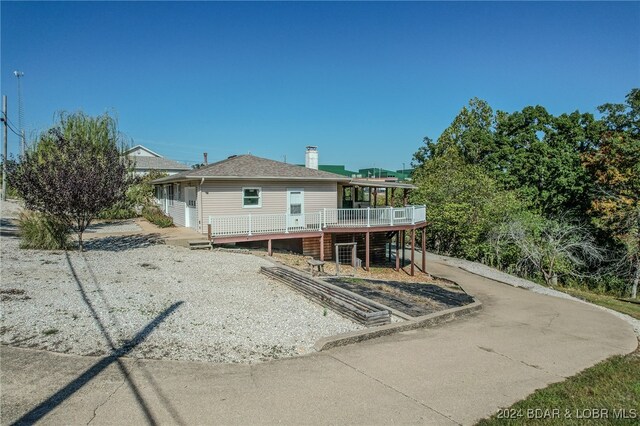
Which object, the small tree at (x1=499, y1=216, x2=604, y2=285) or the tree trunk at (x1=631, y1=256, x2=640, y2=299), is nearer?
the tree trunk at (x1=631, y1=256, x2=640, y2=299)

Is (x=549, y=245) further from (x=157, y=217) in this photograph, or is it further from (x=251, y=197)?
(x=157, y=217)

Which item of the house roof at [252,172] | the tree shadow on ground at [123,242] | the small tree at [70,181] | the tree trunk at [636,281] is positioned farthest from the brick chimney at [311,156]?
the tree trunk at [636,281]

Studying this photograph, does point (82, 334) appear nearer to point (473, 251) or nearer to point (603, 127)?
point (473, 251)

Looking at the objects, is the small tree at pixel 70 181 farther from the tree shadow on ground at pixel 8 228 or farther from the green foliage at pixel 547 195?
the green foliage at pixel 547 195

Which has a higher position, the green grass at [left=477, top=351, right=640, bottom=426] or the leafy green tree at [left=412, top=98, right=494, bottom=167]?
the leafy green tree at [left=412, top=98, right=494, bottom=167]

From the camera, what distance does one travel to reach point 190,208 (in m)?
20.4

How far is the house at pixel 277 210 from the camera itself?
17.7m

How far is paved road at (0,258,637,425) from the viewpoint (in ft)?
15.0

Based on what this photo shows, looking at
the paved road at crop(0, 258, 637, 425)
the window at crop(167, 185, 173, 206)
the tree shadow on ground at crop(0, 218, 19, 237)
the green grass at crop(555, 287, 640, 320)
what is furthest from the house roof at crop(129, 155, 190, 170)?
the paved road at crop(0, 258, 637, 425)

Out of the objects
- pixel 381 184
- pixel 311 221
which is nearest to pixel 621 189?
pixel 381 184

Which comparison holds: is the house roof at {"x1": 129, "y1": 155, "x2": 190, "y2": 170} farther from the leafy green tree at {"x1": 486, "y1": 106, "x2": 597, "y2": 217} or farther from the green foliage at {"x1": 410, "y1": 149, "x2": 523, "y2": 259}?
the leafy green tree at {"x1": 486, "y1": 106, "x2": 597, "y2": 217}

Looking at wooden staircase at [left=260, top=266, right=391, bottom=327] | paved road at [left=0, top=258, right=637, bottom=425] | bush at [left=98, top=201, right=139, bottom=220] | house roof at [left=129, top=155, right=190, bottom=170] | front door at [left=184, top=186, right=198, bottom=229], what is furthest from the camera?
house roof at [left=129, top=155, right=190, bottom=170]

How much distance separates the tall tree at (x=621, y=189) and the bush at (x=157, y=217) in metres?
23.1

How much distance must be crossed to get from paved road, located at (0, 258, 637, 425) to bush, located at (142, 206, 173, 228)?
54.7 feet
